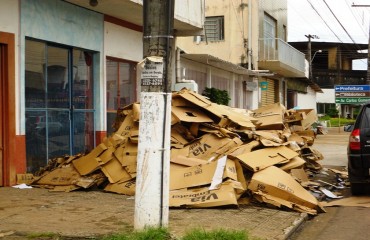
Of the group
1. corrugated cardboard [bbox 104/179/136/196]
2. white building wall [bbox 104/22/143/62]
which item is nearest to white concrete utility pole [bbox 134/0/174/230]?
corrugated cardboard [bbox 104/179/136/196]

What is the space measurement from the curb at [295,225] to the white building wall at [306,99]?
3292 cm

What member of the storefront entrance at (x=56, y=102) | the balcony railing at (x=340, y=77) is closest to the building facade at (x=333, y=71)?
the balcony railing at (x=340, y=77)

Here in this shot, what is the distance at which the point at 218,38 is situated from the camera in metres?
25.3

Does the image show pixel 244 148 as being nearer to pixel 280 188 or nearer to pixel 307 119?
pixel 280 188

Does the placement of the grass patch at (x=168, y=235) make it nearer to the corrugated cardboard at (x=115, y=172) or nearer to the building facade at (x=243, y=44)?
the corrugated cardboard at (x=115, y=172)

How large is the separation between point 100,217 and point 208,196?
1.69m

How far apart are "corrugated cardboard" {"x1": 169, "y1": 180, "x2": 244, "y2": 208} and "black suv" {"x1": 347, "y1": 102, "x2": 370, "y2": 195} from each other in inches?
102

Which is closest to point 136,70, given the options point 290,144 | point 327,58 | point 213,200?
point 290,144

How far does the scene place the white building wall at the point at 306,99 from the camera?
133ft

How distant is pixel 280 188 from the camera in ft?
26.2

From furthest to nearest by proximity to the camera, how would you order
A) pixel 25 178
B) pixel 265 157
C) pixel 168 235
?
pixel 25 178, pixel 265 157, pixel 168 235

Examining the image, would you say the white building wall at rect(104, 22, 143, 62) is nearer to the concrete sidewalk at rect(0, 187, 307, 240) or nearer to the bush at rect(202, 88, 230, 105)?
the concrete sidewalk at rect(0, 187, 307, 240)

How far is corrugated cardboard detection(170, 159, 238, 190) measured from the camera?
8.12m

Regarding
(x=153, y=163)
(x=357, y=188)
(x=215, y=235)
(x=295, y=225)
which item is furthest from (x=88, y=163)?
(x=357, y=188)
